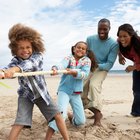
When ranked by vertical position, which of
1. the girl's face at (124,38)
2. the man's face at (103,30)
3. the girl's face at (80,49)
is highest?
the man's face at (103,30)

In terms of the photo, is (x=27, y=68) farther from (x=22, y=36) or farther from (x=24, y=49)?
(x=22, y=36)

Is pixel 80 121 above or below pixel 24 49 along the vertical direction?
below

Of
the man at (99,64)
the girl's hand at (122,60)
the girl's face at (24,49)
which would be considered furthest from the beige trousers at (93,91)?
the girl's face at (24,49)

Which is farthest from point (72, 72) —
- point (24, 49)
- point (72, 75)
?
point (24, 49)

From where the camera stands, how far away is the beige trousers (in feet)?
17.6

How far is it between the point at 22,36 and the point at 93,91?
1.87 m

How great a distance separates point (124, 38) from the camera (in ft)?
17.0

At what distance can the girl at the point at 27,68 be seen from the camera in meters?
3.86

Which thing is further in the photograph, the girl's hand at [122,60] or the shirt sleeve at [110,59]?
the girl's hand at [122,60]

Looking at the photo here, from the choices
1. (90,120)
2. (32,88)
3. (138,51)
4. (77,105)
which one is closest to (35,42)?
(32,88)

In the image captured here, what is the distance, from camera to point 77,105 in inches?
200

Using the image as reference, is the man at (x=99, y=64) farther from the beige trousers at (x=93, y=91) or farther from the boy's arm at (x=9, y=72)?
the boy's arm at (x=9, y=72)

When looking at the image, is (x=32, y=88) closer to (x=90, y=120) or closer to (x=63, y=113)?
(x=63, y=113)

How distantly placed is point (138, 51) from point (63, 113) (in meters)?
1.56
